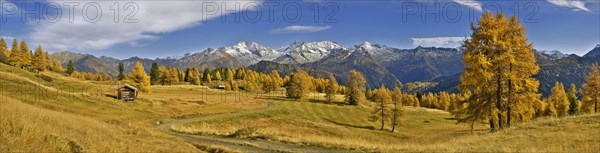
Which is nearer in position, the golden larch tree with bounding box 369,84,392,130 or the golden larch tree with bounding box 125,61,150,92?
the golden larch tree with bounding box 369,84,392,130

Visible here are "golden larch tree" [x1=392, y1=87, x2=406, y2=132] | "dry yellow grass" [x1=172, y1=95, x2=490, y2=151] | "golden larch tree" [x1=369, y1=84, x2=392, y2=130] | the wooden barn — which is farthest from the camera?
"golden larch tree" [x1=369, y1=84, x2=392, y2=130]

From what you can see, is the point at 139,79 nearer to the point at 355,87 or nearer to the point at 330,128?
the point at 330,128

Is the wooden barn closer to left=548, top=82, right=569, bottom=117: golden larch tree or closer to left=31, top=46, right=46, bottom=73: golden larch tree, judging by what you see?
left=31, top=46, right=46, bottom=73: golden larch tree

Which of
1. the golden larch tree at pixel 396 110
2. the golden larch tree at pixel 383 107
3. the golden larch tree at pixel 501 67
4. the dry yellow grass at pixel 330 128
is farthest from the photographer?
the golden larch tree at pixel 383 107

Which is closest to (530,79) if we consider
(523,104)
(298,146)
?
(523,104)

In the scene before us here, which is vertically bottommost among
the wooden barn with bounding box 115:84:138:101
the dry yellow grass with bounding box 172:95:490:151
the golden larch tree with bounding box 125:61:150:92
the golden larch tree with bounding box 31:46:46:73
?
the dry yellow grass with bounding box 172:95:490:151

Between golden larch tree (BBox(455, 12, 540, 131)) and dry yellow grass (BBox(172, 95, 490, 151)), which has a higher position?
golden larch tree (BBox(455, 12, 540, 131))

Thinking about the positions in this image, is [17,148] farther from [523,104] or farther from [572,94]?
[572,94]

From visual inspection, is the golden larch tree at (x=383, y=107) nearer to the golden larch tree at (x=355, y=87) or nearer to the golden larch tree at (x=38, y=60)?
the golden larch tree at (x=355, y=87)

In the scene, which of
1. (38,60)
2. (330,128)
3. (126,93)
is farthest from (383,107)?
(38,60)

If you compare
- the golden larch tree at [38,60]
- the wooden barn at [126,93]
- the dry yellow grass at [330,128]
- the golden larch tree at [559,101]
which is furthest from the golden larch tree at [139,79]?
the golden larch tree at [559,101]

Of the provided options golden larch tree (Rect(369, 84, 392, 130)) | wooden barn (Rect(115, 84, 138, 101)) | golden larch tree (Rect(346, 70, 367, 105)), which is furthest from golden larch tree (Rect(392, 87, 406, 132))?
wooden barn (Rect(115, 84, 138, 101))

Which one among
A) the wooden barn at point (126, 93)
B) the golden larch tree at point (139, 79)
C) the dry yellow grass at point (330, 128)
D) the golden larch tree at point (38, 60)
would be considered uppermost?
the golden larch tree at point (38, 60)

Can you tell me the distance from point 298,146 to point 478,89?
15087 millimetres
